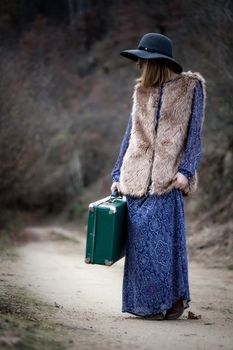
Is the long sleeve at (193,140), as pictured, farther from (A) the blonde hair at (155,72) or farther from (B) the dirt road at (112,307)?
(B) the dirt road at (112,307)

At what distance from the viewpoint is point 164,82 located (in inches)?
194

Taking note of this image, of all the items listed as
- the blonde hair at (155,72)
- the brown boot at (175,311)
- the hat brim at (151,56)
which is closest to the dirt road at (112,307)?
the brown boot at (175,311)

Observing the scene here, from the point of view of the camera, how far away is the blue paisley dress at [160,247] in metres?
4.68

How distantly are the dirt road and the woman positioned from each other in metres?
0.22

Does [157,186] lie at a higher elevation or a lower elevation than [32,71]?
lower

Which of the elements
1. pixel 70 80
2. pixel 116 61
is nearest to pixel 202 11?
pixel 70 80

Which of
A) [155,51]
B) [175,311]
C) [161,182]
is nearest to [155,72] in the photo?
[155,51]

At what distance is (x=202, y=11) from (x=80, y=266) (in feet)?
13.8

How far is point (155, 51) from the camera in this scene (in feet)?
16.0

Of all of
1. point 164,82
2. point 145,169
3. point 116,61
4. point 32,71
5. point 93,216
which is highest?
point 116,61

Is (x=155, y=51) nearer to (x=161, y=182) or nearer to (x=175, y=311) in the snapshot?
(x=161, y=182)

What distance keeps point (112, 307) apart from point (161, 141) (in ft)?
5.23

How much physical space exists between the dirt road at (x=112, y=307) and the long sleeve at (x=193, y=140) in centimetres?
114

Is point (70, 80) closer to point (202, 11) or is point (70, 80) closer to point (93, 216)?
point (202, 11)
